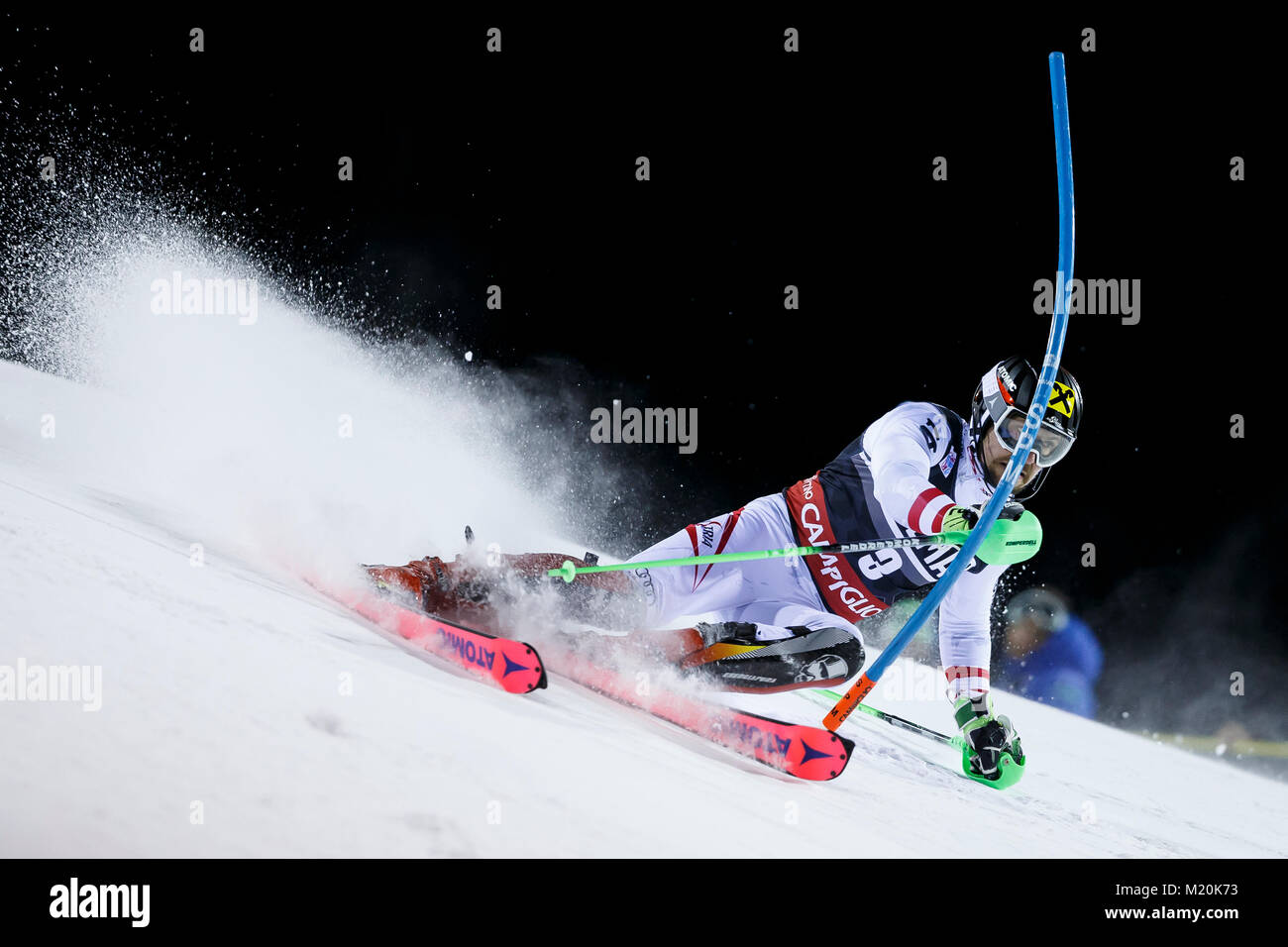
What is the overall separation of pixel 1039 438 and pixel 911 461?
1.75 feet

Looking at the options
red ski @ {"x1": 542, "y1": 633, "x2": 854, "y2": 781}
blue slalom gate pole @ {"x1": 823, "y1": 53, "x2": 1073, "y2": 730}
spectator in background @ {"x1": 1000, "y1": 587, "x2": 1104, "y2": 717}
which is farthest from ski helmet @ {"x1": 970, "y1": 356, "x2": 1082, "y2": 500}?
spectator in background @ {"x1": 1000, "y1": 587, "x2": 1104, "y2": 717}

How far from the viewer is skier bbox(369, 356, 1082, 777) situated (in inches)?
141

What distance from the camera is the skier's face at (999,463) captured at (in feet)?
11.7

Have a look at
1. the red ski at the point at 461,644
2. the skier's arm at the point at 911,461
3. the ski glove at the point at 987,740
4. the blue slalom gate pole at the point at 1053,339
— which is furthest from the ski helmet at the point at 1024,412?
the red ski at the point at 461,644

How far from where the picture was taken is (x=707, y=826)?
2.14 meters

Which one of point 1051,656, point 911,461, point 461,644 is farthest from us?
point 1051,656

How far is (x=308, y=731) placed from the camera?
6.43 ft

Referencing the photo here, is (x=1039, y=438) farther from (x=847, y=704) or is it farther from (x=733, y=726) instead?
(x=733, y=726)

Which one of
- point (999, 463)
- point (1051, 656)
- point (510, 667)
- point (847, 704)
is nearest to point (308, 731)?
point (510, 667)

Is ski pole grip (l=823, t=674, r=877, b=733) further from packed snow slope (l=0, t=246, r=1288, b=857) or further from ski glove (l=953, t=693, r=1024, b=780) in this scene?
ski glove (l=953, t=693, r=1024, b=780)

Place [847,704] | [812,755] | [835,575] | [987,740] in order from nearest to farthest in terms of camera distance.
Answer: [812,755]
[847,704]
[987,740]
[835,575]

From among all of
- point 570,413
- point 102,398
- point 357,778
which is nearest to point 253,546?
point 357,778

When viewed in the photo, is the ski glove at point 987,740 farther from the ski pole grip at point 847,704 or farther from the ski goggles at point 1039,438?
the ski goggles at point 1039,438

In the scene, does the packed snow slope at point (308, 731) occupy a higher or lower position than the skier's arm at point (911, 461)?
lower
